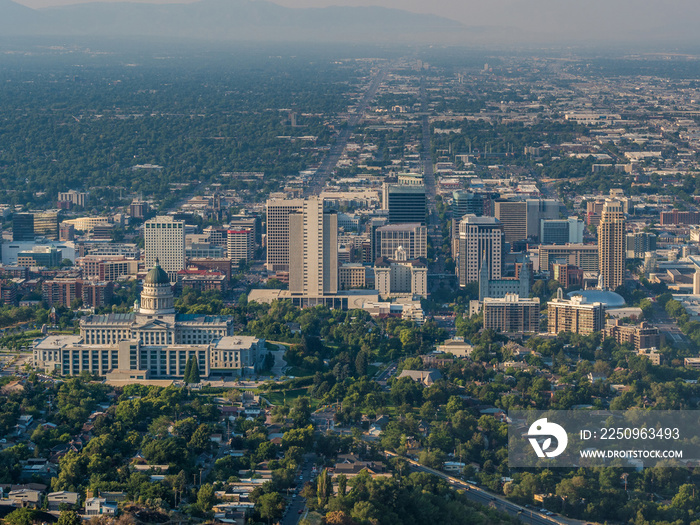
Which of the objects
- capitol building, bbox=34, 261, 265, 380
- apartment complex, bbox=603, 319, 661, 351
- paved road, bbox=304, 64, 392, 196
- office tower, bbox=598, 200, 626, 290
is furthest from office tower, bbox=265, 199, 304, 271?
paved road, bbox=304, 64, 392, 196

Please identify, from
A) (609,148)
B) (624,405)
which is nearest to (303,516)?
(624,405)

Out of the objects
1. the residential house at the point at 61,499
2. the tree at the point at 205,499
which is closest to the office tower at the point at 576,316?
the tree at the point at 205,499

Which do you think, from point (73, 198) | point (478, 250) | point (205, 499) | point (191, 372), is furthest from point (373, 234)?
point (205, 499)

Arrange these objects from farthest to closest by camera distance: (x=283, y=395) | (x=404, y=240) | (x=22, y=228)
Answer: (x=22, y=228) → (x=404, y=240) → (x=283, y=395)

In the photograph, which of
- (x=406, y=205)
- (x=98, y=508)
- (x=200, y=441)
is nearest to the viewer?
(x=98, y=508)

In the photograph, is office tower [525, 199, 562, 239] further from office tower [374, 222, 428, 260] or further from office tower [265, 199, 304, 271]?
office tower [265, 199, 304, 271]

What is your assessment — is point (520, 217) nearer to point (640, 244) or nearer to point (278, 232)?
point (640, 244)
